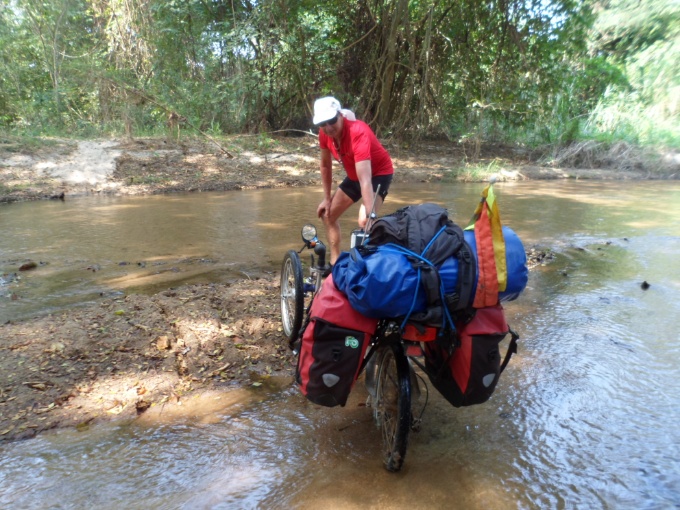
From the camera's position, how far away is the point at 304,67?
54.6 feet

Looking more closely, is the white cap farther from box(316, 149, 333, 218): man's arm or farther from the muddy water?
the muddy water

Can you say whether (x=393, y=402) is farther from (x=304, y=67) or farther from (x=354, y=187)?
(x=304, y=67)

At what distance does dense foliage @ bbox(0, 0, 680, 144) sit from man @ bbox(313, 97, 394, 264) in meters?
11.8

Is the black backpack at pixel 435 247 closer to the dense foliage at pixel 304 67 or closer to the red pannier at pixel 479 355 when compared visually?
the red pannier at pixel 479 355

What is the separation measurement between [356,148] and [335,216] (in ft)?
2.91

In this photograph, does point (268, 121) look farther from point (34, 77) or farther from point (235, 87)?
point (34, 77)

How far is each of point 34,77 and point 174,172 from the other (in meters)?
9.31

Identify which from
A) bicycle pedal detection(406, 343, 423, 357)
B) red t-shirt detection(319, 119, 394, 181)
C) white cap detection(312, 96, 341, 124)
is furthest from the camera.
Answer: red t-shirt detection(319, 119, 394, 181)

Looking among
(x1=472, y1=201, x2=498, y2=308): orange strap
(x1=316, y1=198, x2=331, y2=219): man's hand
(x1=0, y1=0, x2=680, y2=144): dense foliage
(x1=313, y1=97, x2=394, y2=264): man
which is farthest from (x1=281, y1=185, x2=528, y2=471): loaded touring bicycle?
(x1=0, y1=0, x2=680, y2=144): dense foliage

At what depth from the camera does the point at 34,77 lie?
57.4 ft

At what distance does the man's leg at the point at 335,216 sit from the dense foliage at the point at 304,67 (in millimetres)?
11762

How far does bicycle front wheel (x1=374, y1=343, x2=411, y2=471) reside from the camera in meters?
2.38

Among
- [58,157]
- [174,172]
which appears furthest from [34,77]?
[174,172]

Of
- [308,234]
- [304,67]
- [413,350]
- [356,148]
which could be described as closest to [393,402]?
[413,350]
